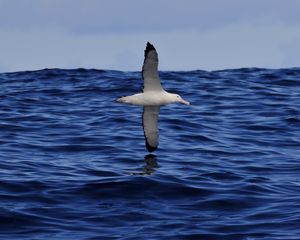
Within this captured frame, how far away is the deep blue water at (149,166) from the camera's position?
17.7m

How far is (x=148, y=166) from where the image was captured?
861 inches

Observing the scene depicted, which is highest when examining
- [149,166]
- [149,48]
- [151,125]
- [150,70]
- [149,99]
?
[149,48]

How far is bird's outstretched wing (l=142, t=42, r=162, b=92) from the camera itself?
1933 centimetres

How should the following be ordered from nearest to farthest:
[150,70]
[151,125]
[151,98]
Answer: [150,70], [151,98], [151,125]

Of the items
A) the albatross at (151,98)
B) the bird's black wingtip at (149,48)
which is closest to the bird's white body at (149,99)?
the albatross at (151,98)

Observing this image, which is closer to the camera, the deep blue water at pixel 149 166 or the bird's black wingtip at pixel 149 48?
the deep blue water at pixel 149 166

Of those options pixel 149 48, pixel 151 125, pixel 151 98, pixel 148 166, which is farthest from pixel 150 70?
pixel 151 125

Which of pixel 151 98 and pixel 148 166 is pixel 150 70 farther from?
pixel 148 166

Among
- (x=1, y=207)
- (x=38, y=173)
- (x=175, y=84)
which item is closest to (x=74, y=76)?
(x=175, y=84)

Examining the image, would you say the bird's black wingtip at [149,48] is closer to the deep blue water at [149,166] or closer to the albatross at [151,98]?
the albatross at [151,98]

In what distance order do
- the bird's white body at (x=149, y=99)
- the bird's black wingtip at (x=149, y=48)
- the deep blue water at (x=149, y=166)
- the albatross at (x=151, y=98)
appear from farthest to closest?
1. the bird's white body at (x=149, y=99)
2. the albatross at (x=151, y=98)
3. the bird's black wingtip at (x=149, y=48)
4. the deep blue water at (x=149, y=166)

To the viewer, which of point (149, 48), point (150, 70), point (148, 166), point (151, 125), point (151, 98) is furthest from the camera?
point (151, 125)

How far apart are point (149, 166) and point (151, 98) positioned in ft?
6.20

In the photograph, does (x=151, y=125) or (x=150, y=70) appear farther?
(x=151, y=125)
